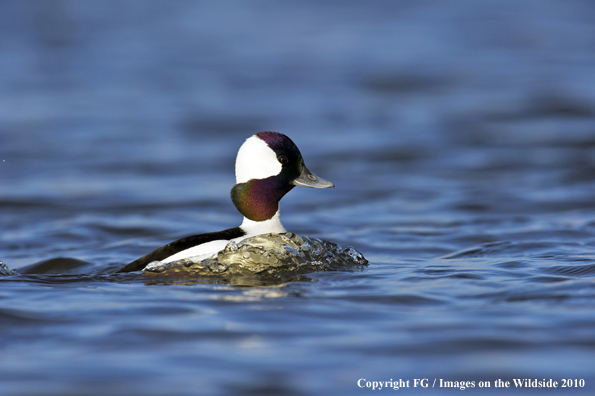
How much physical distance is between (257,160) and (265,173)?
13 cm

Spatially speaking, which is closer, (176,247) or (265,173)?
(176,247)

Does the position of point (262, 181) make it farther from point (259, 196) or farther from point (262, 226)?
point (262, 226)

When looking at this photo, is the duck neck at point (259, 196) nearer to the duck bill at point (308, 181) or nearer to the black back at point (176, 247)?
the duck bill at point (308, 181)

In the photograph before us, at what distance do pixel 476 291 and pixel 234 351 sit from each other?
1975 millimetres

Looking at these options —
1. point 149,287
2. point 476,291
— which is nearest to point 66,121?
Answer: point 149,287

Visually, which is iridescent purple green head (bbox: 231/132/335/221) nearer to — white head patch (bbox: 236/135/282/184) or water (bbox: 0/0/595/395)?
white head patch (bbox: 236/135/282/184)

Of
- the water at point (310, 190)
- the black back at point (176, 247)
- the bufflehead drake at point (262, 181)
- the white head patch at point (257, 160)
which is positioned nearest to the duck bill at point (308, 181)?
the bufflehead drake at point (262, 181)

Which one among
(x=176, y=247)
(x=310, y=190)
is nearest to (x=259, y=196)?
(x=176, y=247)

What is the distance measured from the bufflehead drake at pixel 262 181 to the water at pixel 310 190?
667 millimetres

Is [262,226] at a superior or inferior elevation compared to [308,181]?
inferior

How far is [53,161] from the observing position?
535 inches

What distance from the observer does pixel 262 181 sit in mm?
6695

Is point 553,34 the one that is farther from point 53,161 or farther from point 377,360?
point 377,360

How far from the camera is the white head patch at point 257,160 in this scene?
21.6 ft
